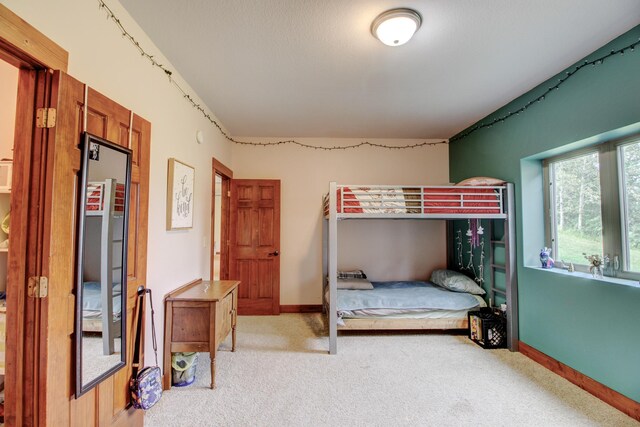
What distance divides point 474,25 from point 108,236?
257 centimetres

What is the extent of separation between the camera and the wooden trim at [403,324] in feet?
11.3

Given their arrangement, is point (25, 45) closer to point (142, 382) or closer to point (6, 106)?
point (6, 106)

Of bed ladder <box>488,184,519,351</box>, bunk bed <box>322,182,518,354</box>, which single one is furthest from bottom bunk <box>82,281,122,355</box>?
bed ladder <box>488,184,519,351</box>

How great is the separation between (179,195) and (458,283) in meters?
3.33

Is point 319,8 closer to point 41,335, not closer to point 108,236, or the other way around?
point 108,236

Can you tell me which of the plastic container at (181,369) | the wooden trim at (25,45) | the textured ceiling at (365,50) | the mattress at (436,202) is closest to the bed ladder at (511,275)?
the mattress at (436,202)

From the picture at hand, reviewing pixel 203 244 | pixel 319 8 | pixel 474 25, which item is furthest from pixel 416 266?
pixel 319 8

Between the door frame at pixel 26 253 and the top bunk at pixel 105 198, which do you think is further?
the top bunk at pixel 105 198

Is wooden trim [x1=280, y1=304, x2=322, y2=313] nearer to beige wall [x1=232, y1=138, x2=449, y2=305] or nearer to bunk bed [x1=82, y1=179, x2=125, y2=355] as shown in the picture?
beige wall [x1=232, y1=138, x2=449, y2=305]

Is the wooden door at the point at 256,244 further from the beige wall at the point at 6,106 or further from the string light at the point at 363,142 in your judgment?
the beige wall at the point at 6,106

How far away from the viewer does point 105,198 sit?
1576 millimetres

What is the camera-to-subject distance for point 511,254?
10.4ft

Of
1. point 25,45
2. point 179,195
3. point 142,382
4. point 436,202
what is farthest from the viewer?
point 436,202

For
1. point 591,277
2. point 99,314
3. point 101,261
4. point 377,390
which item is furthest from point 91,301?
point 591,277
